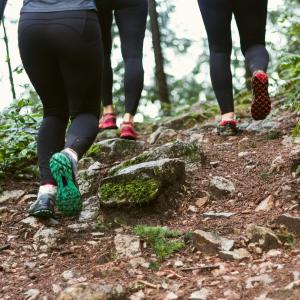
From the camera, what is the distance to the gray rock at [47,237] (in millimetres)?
3100

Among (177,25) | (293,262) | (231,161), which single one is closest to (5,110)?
(231,161)

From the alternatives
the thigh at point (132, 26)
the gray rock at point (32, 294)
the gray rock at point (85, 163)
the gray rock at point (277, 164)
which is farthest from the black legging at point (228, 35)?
the gray rock at point (32, 294)

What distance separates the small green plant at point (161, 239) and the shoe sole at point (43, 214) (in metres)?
0.64

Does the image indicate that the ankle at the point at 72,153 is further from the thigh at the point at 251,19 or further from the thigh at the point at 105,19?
the thigh at the point at 251,19

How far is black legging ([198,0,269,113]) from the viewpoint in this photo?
433 cm

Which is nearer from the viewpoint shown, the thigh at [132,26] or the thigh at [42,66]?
the thigh at [42,66]

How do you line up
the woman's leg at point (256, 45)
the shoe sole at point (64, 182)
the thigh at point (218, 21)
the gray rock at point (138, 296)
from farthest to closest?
the thigh at point (218, 21)
the woman's leg at point (256, 45)
the shoe sole at point (64, 182)
the gray rock at point (138, 296)

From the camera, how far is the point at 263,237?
2.74 meters

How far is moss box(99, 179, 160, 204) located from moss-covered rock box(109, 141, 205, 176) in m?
0.53

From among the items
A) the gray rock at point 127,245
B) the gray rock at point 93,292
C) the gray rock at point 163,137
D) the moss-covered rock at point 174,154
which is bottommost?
the gray rock at point 127,245

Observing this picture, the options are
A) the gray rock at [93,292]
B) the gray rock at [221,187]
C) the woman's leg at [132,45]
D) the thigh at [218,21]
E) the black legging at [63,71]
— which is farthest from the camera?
the woman's leg at [132,45]

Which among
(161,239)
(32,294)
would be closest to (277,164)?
(161,239)

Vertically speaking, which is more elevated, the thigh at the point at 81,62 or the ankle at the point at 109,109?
the thigh at the point at 81,62

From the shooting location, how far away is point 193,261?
2.71 metres
